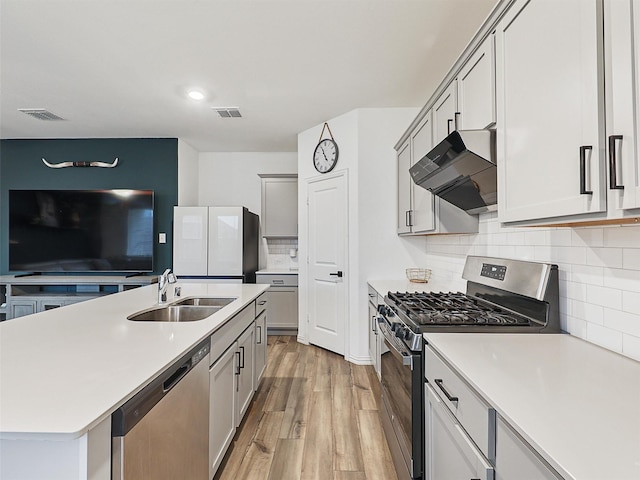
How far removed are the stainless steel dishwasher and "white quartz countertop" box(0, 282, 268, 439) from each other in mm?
68

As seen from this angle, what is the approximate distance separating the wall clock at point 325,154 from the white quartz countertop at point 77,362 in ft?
8.00

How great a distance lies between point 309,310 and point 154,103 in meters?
2.84

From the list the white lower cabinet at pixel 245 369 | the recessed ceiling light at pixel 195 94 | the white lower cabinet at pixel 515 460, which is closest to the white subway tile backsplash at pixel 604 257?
the white lower cabinet at pixel 515 460

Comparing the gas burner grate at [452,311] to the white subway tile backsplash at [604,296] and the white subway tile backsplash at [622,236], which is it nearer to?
the white subway tile backsplash at [604,296]

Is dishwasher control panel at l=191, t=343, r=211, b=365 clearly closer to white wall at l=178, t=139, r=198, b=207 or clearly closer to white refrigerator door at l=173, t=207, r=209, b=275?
white refrigerator door at l=173, t=207, r=209, b=275

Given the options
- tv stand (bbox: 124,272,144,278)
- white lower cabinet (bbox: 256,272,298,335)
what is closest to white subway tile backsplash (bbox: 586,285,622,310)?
white lower cabinet (bbox: 256,272,298,335)

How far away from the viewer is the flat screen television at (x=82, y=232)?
450 cm

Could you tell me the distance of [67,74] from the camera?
9.72 ft

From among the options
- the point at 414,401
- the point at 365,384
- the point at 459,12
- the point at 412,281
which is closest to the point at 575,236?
the point at 414,401

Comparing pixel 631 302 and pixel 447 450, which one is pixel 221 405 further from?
pixel 631 302

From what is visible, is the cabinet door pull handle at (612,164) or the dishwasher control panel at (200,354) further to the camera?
the dishwasher control panel at (200,354)

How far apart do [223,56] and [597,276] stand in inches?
107

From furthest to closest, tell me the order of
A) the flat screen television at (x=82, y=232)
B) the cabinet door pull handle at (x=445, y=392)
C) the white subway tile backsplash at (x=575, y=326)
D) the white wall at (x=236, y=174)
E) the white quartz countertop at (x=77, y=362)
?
the white wall at (x=236, y=174)
the flat screen television at (x=82, y=232)
the white subway tile backsplash at (x=575, y=326)
the cabinet door pull handle at (x=445, y=392)
the white quartz countertop at (x=77, y=362)

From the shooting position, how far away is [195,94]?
3.30 metres
